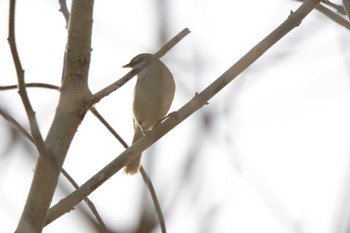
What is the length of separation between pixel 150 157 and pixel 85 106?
74cm

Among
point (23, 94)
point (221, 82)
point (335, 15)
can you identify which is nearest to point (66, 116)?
point (23, 94)

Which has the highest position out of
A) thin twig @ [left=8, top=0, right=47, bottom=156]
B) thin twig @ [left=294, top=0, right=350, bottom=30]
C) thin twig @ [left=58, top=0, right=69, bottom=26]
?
thin twig @ [left=58, top=0, right=69, bottom=26]

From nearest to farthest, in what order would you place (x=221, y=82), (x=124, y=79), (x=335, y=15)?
(x=124, y=79), (x=221, y=82), (x=335, y=15)

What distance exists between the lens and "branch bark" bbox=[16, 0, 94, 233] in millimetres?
1938

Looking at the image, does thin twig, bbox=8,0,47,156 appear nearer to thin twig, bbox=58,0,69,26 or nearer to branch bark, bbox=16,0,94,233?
branch bark, bbox=16,0,94,233

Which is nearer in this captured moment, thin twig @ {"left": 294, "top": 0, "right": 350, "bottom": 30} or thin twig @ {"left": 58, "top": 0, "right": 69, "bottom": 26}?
thin twig @ {"left": 294, "top": 0, "right": 350, "bottom": 30}

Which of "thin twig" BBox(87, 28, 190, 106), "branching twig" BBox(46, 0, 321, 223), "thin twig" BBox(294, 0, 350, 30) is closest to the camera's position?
"thin twig" BBox(87, 28, 190, 106)

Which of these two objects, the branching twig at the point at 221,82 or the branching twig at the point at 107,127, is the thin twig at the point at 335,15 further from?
the branching twig at the point at 107,127

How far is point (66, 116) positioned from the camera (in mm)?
2137

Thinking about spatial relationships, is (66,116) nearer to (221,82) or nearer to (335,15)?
(221,82)

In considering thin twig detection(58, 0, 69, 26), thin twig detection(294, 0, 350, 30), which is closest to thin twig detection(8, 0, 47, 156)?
thin twig detection(58, 0, 69, 26)

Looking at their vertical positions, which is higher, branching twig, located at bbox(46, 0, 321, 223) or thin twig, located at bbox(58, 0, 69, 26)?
thin twig, located at bbox(58, 0, 69, 26)

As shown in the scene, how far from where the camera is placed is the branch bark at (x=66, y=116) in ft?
6.36

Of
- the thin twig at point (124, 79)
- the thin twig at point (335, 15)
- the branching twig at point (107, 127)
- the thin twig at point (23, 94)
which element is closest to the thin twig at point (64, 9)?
the branching twig at point (107, 127)
